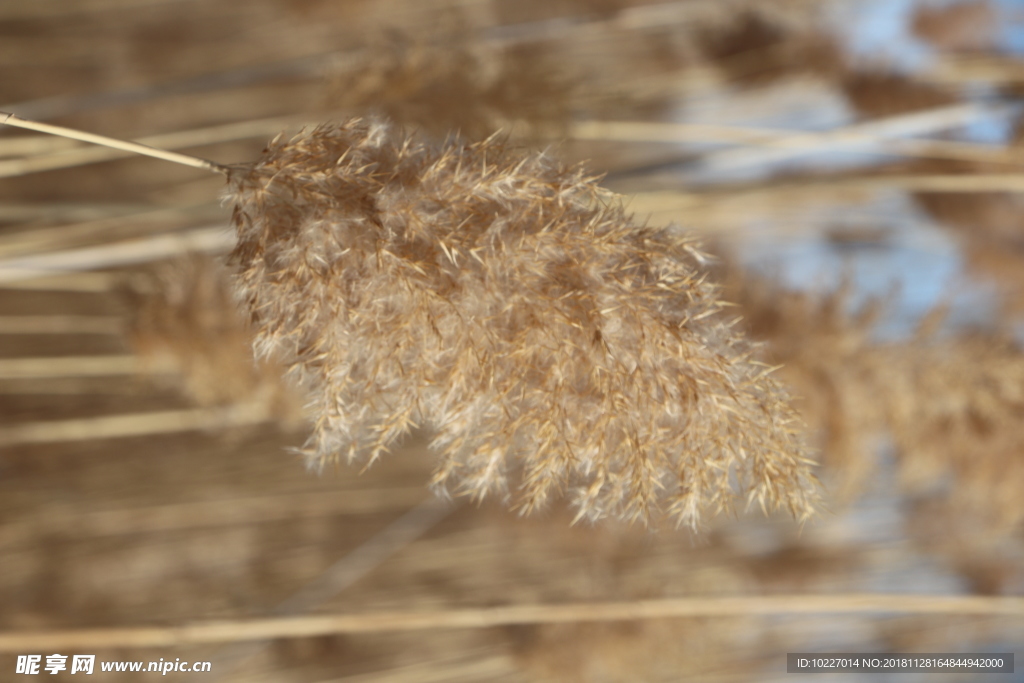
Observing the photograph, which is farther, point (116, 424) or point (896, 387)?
point (116, 424)

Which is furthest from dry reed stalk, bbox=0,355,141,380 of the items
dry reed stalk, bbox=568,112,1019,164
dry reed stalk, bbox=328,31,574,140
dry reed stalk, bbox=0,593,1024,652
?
dry reed stalk, bbox=568,112,1019,164

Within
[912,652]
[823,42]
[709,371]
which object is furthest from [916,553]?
[823,42]

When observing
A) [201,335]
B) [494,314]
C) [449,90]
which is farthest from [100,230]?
[494,314]

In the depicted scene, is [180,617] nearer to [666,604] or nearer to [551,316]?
[666,604]

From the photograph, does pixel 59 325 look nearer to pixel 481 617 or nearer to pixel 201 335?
pixel 201 335

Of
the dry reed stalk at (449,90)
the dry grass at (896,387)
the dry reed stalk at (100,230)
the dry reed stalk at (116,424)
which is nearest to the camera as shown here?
the dry reed stalk at (449,90)

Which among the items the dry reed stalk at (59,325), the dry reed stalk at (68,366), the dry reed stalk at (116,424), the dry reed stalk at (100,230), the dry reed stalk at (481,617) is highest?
the dry reed stalk at (100,230)

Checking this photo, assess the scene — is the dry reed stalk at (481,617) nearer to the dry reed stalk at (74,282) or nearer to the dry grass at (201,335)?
the dry grass at (201,335)

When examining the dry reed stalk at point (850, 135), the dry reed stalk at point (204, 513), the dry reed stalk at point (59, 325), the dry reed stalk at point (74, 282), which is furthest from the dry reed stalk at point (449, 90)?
the dry reed stalk at point (204, 513)
